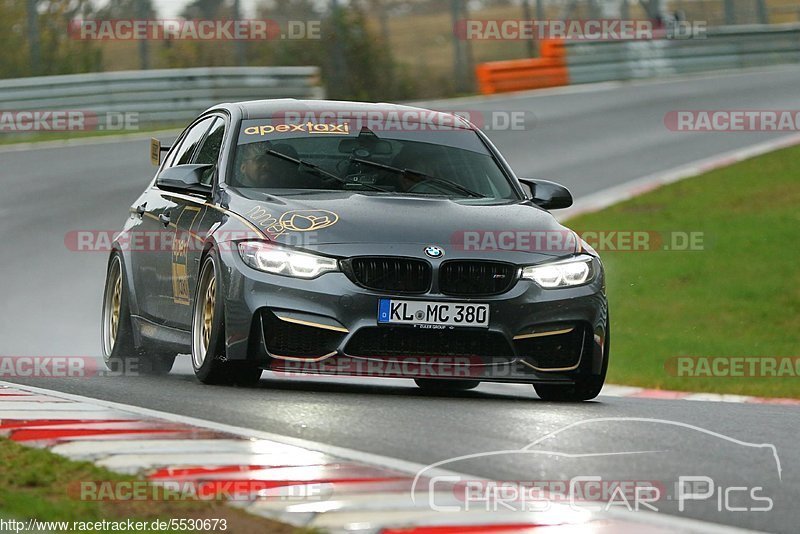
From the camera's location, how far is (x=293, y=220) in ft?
25.8

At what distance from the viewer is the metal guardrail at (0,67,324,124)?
78.8 feet

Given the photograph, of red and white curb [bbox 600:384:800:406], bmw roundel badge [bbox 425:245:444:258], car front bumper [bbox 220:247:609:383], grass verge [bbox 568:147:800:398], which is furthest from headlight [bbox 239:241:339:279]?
grass verge [bbox 568:147:800:398]

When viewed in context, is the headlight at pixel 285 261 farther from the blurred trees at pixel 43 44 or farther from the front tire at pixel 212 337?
the blurred trees at pixel 43 44

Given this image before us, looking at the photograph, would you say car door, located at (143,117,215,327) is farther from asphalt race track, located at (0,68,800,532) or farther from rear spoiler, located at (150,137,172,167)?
rear spoiler, located at (150,137,172,167)

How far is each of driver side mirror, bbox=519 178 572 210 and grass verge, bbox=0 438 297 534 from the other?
13.7ft

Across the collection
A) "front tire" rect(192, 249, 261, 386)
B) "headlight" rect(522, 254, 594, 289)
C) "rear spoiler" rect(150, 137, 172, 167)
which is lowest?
"front tire" rect(192, 249, 261, 386)

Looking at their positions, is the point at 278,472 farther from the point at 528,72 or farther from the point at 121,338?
the point at 528,72

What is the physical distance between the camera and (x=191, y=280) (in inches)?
336

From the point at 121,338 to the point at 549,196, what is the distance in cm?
290

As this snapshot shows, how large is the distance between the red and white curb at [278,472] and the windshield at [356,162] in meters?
2.02

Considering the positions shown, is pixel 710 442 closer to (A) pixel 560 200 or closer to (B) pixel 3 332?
(A) pixel 560 200

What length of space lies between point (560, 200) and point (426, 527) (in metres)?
4.77

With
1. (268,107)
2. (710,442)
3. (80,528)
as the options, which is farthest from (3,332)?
(80,528)


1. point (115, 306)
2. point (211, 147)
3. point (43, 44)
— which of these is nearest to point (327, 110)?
point (211, 147)
